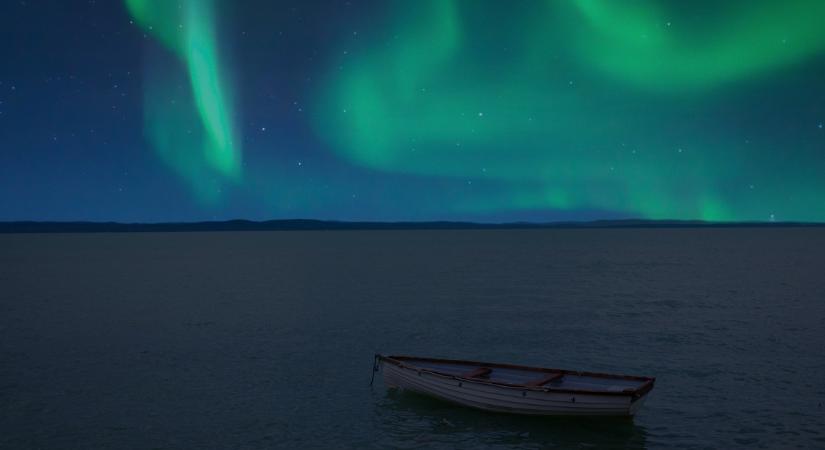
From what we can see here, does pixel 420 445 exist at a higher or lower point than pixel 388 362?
lower

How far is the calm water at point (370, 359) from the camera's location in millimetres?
21594

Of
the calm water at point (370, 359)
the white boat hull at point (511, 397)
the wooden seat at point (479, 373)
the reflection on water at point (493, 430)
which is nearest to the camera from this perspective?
the reflection on water at point (493, 430)

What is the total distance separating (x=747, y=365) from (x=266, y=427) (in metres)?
21.6

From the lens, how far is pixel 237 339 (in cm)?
3819

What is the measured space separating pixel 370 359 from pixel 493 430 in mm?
11866

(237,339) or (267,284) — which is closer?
(237,339)

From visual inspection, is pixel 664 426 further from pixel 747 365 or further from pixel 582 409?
pixel 747 365

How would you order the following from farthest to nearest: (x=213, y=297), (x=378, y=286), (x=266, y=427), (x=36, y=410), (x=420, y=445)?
(x=378, y=286) → (x=213, y=297) → (x=36, y=410) → (x=266, y=427) → (x=420, y=445)

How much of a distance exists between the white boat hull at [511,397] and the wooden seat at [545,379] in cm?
67

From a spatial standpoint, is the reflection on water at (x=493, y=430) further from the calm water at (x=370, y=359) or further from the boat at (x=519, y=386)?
the boat at (x=519, y=386)

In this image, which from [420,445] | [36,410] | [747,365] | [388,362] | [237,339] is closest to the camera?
[420,445]

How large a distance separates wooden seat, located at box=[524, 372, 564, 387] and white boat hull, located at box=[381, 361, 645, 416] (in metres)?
0.67

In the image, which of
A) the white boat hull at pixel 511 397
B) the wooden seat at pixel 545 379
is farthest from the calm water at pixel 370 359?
the wooden seat at pixel 545 379

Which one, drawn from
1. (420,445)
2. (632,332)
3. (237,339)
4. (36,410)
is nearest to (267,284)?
(237,339)
